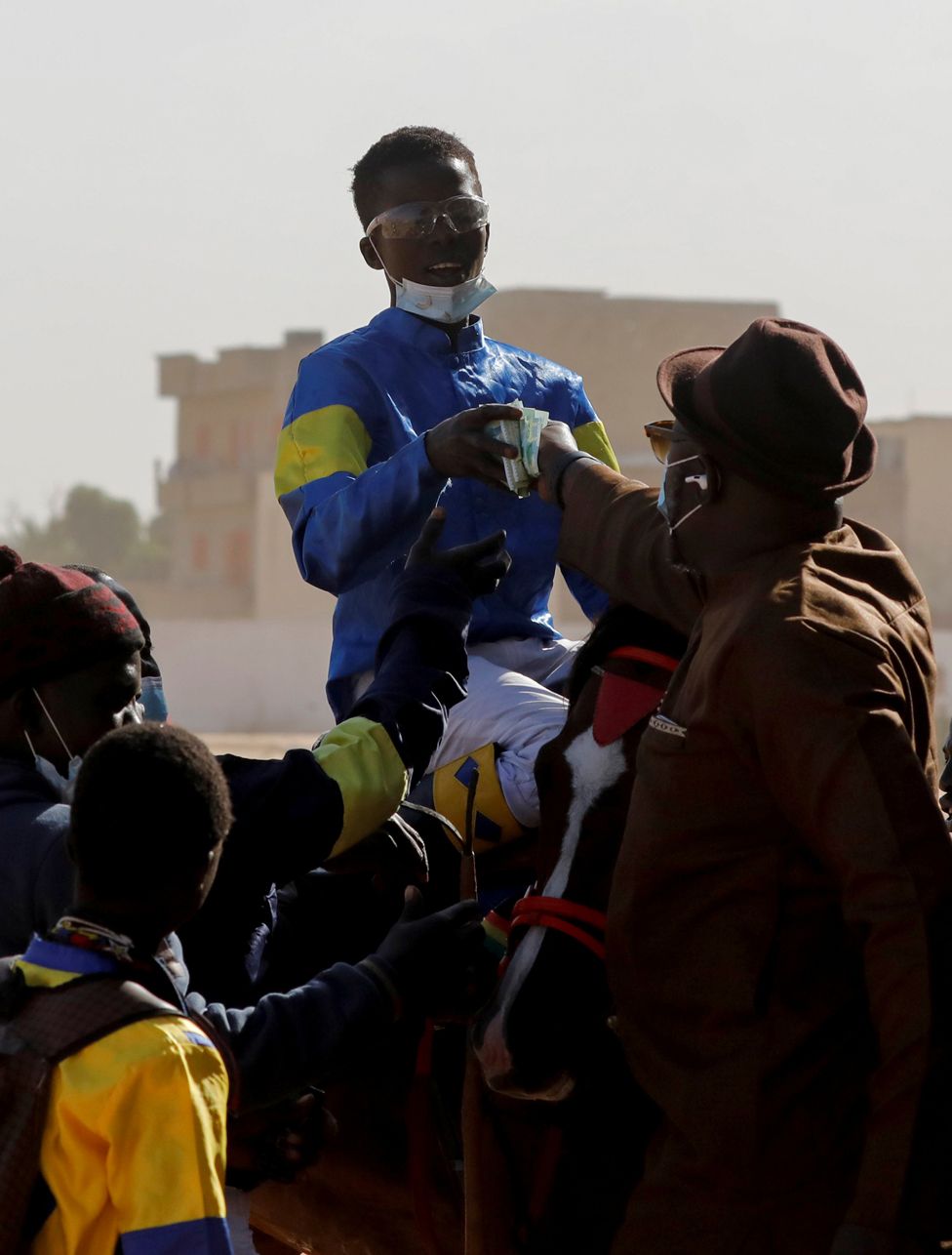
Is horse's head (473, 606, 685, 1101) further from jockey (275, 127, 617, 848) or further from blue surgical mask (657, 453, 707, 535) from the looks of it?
jockey (275, 127, 617, 848)

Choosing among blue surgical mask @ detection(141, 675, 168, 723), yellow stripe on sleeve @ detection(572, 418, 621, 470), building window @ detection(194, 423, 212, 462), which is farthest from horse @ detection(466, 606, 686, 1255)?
building window @ detection(194, 423, 212, 462)

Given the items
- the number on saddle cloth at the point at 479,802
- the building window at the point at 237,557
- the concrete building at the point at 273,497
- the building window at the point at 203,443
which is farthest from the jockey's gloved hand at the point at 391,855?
the building window at the point at 203,443

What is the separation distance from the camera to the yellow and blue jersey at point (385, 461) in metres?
4.51

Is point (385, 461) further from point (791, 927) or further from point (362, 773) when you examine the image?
point (791, 927)

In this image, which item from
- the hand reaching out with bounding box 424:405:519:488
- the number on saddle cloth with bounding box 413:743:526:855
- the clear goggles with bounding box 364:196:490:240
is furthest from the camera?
the clear goggles with bounding box 364:196:490:240

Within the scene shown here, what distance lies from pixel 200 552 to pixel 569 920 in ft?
172

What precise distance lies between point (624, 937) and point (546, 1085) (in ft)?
1.17

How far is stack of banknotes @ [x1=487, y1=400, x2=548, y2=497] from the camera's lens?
4.06 metres

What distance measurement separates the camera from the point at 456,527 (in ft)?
15.3

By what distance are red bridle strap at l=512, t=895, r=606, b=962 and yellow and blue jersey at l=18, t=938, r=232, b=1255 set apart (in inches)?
34.1

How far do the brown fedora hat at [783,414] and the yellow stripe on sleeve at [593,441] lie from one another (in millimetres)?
1702

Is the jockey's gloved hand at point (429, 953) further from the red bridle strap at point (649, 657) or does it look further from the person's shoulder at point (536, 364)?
the person's shoulder at point (536, 364)

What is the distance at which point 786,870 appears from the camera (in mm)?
3088

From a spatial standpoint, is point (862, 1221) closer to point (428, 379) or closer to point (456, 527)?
point (456, 527)
